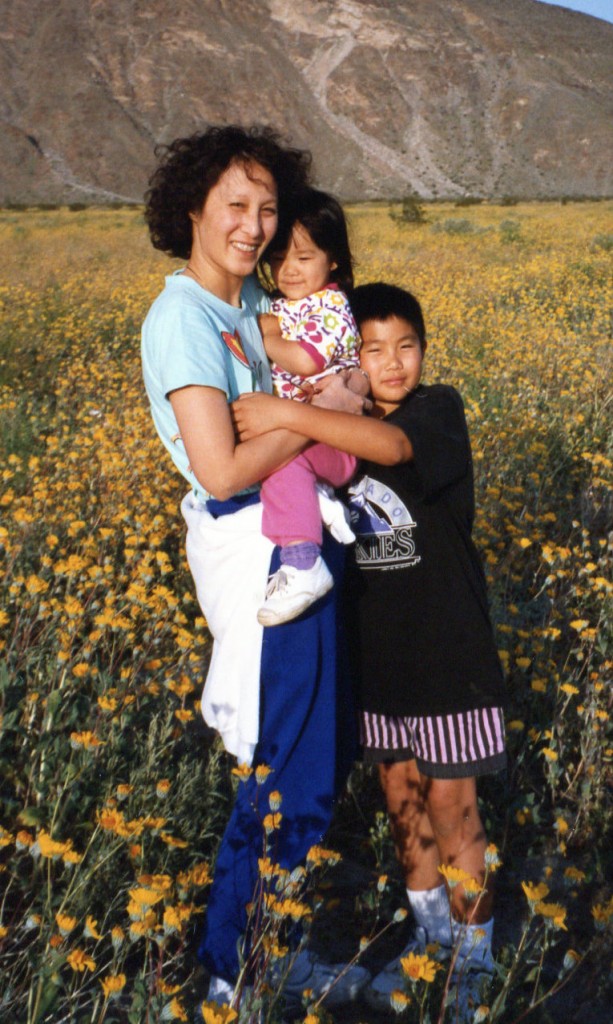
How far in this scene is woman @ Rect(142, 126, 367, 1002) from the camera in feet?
5.59

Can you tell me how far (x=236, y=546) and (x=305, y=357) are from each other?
47 cm

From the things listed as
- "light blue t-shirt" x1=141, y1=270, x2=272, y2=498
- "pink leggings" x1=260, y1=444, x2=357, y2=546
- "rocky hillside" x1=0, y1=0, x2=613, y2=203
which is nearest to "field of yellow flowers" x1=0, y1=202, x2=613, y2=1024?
"pink leggings" x1=260, y1=444, x2=357, y2=546

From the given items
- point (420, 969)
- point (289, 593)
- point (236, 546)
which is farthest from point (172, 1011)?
point (236, 546)

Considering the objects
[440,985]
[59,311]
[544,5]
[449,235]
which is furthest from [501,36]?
[440,985]

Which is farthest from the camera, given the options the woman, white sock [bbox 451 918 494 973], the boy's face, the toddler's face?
the toddler's face

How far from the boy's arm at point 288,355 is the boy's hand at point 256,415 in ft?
1.02

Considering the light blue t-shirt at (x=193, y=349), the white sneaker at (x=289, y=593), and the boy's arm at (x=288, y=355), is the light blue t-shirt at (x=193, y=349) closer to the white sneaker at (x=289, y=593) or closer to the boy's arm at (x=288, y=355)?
the boy's arm at (x=288, y=355)

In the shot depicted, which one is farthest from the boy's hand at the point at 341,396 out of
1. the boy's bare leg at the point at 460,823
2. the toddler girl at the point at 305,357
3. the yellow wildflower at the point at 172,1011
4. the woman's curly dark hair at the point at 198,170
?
the yellow wildflower at the point at 172,1011

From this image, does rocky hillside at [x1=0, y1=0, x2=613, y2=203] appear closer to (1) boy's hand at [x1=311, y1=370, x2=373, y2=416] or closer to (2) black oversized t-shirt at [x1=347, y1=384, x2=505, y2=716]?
(1) boy's hand at [x1=311, y1=370, x2=373, y2=416]

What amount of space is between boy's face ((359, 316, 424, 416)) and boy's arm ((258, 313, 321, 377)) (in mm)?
133

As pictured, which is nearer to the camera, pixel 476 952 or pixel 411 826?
pixel 476 952

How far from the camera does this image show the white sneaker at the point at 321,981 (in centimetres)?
188

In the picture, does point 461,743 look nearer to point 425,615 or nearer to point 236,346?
point 425,615

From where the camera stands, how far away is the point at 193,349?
5.51 feet
